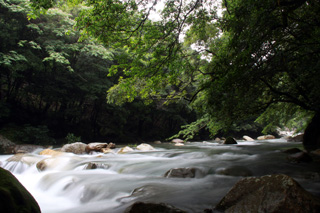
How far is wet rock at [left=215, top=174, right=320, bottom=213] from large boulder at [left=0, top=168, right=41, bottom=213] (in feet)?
8.26

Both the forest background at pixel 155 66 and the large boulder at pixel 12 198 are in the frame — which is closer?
the large boulder at pixel 12 198

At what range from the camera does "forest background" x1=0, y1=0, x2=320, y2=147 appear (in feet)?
13.1

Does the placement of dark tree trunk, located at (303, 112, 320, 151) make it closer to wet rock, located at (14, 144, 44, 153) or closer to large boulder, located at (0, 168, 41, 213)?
large boulder, located at (0, 168, 41, 213)

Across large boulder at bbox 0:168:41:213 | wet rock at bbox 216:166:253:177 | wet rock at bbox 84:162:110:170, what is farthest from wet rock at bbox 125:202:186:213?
wet rock at bbox 84:162:110:170

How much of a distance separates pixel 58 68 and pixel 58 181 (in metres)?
13.5

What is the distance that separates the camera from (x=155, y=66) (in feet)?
17.1

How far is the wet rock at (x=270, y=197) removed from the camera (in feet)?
7.56

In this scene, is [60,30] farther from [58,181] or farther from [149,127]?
[149,127]

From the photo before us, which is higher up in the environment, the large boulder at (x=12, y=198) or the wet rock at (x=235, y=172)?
the large boulder at (x=12, y=198)

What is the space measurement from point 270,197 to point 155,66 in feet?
12.7

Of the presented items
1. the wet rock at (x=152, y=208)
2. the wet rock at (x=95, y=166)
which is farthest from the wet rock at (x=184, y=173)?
the wet rock at (x=95, y=166)

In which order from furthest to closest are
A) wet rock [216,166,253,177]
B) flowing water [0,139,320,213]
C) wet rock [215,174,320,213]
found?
wet rock [216,166,253,177] < flowing water [0,139,320,213] < wet rock [215,174,320,213]

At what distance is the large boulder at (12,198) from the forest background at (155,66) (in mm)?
3084

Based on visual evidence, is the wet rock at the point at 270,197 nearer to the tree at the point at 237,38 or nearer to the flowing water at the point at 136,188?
the flowing water at the point at 136,188
